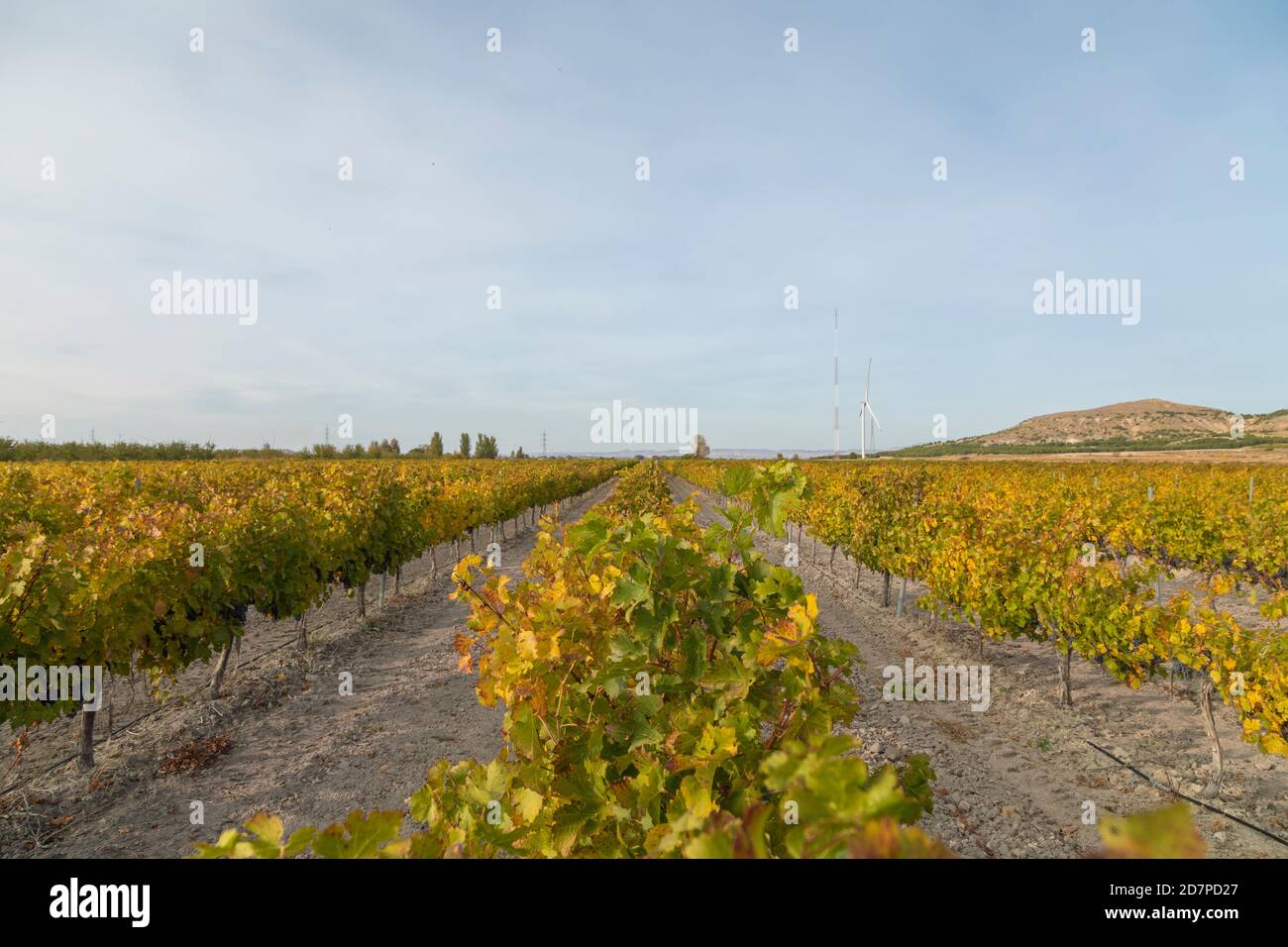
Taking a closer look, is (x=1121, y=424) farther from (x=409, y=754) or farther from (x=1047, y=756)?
(x=409, y=754)

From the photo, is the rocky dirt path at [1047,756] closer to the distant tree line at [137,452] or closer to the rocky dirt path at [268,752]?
the rocky dirt path at [268,752]

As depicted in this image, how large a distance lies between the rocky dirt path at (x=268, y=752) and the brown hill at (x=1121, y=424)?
136 metres

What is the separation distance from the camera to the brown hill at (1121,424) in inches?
4926

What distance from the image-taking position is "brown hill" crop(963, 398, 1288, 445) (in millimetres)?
125125

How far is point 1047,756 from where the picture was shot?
22.2 ft

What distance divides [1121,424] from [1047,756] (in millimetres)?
163719

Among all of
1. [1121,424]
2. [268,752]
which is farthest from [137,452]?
[1121,424]

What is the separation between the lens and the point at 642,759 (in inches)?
85.6

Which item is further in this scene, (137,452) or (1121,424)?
(1121,424)

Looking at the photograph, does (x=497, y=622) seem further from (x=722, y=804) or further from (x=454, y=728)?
(x=454, y=728)

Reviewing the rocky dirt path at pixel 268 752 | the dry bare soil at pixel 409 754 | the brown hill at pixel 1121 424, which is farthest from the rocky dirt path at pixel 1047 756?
the brown hill at pixel 1121 424

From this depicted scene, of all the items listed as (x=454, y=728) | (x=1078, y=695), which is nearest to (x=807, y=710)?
(x=454, y=728)
